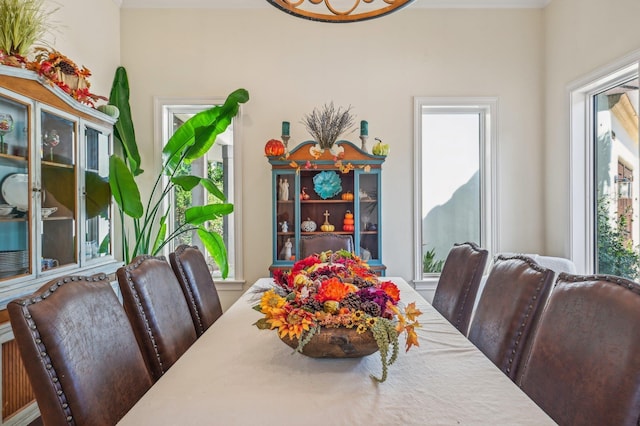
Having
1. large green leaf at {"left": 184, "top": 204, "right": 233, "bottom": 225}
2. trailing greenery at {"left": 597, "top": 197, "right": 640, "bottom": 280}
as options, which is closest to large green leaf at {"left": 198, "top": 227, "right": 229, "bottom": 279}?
large green leaf at {"left": 184, "top": 204, "right": 233, "bottom": 225}

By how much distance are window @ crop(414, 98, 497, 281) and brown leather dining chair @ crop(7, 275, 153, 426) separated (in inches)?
114

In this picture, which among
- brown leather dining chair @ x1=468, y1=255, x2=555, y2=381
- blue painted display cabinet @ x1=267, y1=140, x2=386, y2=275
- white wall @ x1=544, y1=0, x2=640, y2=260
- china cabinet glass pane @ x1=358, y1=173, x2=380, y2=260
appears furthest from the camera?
china cabinet glass pane @ x1=358, y1=173, x2=380, y2=260

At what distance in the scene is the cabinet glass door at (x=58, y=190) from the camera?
2100mm

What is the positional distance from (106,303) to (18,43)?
1787mm

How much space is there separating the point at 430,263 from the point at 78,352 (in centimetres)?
314

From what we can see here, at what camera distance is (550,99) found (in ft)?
10.9

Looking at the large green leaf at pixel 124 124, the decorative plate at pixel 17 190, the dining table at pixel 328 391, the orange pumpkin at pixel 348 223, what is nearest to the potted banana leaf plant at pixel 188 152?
the large green leaf at pixel 124 124

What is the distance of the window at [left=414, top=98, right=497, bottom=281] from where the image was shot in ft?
11.6

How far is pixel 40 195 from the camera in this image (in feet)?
6.63

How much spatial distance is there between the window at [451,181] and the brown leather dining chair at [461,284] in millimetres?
1536

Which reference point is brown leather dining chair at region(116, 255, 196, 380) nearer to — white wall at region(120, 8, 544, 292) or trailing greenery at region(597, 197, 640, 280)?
white wall at region(120, 8, 544, 292)

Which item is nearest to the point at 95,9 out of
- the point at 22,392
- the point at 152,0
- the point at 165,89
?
the point at 152,0

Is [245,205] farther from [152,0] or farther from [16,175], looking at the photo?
[152,0]

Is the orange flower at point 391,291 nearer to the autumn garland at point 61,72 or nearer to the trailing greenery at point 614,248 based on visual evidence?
the autumn garland at point 61,72
